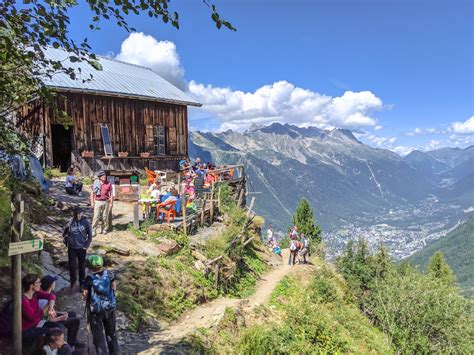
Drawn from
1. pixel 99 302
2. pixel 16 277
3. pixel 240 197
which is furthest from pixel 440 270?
pixel 16 277

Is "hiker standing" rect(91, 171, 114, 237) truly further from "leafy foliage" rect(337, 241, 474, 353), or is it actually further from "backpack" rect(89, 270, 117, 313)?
"leafy foliage" rect(337, 241, 474, 353)

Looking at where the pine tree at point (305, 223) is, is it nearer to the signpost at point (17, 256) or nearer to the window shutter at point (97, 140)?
the window shutter at point (97, 140)

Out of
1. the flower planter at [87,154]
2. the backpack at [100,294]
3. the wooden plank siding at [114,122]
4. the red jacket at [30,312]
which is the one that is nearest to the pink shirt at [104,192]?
the backpack at [100,294]

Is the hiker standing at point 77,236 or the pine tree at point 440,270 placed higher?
the hiker standing at point 77,236

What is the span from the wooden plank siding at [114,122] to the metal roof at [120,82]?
579mm

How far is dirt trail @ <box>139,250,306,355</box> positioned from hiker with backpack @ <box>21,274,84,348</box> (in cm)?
201

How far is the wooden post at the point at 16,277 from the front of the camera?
5.09 m

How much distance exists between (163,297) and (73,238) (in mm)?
3410

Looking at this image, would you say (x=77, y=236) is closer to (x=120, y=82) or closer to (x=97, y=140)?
(x=97, y=140)

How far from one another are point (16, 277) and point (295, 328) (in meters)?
8.76

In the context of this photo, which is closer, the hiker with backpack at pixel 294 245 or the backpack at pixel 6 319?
the backpack at pixel 6 319

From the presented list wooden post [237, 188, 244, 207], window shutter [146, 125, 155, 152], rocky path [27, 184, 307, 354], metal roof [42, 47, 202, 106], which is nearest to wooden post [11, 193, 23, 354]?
rocky path [27, 184, 307, 354]

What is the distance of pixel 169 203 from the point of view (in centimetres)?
1574

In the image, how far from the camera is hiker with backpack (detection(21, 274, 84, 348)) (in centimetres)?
566
